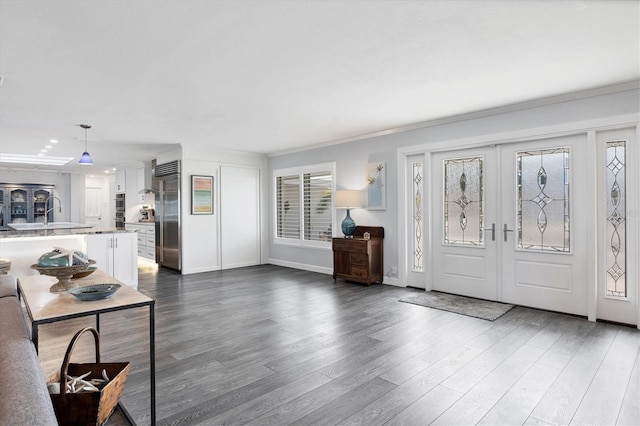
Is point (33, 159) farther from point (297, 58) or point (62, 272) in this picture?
point (297, 58)

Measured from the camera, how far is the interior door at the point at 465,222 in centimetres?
467

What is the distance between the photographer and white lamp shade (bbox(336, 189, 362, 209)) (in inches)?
229

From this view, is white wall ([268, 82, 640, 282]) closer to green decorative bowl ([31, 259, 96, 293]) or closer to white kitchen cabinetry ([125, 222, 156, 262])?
white kitchen cabinetry ([125, 222, 156, 262])

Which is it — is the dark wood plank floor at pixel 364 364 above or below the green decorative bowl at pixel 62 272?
below

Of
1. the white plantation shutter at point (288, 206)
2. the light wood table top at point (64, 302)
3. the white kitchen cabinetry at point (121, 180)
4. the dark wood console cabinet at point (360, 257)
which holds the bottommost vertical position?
the dark wood console cabinet at point (360, 257)

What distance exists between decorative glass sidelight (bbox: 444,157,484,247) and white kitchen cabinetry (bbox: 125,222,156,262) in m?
6.09

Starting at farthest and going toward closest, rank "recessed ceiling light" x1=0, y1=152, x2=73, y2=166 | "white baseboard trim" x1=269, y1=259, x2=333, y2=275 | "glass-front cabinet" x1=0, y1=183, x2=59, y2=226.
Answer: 1. "glass-front cabinet" x1=0, y1=183, x2=59, y2=226
2. "recessed ceiling light" x1=0, y1=152, x2=73, y2=166
3. "white baseboard trim" x1=269, y1=259, x2=333, y2=275

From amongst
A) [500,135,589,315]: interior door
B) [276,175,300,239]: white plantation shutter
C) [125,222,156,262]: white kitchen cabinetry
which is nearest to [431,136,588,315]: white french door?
[500,135,589,315]: interior door

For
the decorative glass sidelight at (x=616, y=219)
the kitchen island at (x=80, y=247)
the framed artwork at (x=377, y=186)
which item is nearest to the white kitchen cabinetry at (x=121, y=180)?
the kitchen island at (x=80, y=247)

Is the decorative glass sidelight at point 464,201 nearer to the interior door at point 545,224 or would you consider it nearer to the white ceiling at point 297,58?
the interior door at point 545,224

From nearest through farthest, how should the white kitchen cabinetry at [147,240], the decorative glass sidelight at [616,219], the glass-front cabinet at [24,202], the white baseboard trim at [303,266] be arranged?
the decorative glass sidelight at [616,219] → the white baseboard trim at [303,266] → the white kitchen cabinetry at [147,240] → the glass-front cabinet at [24,202]

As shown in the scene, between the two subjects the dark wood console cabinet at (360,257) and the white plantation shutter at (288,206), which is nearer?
the dark wood console cabinet at (360,257)

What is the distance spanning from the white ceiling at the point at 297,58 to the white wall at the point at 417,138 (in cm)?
24

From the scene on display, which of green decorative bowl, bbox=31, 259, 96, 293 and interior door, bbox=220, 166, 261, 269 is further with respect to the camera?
interior door, bbox=220, 166, 261, 269
